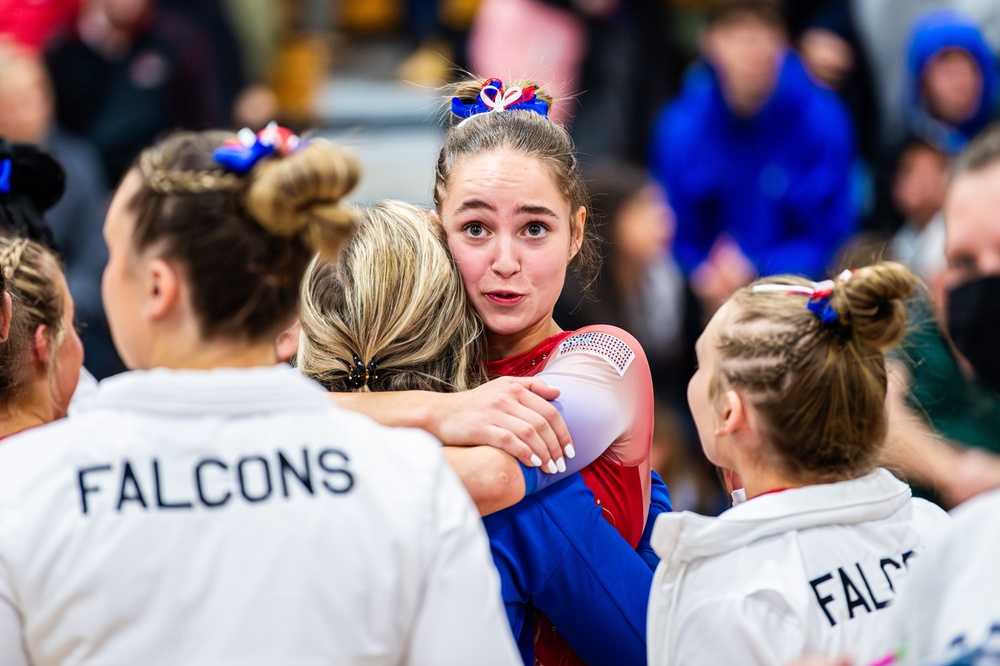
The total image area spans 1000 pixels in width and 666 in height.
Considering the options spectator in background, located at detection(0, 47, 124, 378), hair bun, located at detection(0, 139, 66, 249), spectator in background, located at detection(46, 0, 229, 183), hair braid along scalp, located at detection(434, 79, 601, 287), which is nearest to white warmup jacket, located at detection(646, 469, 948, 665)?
hair braid along scalp, located at detection(434, 79, 601, 287)

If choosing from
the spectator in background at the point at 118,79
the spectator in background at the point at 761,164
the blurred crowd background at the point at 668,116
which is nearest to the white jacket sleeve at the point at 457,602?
the blurred crowd background at the point at 668,116

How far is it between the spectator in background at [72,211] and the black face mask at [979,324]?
402cm

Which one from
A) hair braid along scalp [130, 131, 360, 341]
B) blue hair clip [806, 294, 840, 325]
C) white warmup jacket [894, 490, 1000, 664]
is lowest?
white warmup jacket [894, 490, 1000, 664]

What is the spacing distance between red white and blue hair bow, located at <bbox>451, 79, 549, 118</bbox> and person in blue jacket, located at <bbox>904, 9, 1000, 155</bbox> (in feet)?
12.0

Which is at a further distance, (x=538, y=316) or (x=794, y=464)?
(x=538, y=316)

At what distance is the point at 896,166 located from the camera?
587 centimetres

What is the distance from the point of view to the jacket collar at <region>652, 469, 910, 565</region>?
197cm

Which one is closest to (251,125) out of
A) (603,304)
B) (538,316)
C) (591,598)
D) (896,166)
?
(603,304)

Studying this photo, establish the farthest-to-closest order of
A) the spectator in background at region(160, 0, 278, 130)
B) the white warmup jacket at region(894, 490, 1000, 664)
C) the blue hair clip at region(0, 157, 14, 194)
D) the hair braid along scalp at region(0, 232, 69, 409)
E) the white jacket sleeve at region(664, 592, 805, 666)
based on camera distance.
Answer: the spectator in background at region(160, 0, 278, 130) < the blue hair clip at region(0, 157, 14, 194) < the hair braid along scalp at region(0, 232, 69, 409) < the white jacket sleeve at region(664, 592, 805, 666) < the white warmup jacket at region(894, 490, 1000, 664)

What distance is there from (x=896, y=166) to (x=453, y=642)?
4.81 m

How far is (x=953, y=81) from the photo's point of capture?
5609 millimetres

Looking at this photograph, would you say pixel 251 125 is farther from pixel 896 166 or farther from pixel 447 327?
pixel 447 327

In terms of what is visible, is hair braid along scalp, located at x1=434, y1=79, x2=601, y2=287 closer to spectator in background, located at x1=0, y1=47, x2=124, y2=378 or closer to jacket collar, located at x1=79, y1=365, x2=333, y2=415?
jacket collar, located at x1=79, y1=365, x2=333, y2=415

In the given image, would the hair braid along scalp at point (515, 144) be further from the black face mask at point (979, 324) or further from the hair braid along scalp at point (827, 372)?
the black face mask at point (979, 324)
